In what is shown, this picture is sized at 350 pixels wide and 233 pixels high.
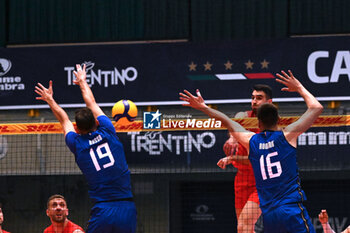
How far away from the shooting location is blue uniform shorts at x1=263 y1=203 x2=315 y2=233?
6305mm

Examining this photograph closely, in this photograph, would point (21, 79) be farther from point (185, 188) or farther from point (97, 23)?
point (185, 188)

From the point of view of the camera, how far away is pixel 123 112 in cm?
980

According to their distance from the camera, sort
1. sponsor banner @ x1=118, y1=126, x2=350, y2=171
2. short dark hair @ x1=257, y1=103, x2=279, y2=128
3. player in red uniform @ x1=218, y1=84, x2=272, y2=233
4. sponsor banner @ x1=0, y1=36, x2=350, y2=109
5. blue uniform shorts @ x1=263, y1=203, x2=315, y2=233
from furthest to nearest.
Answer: sponsor banner @ x1=0, y1=36, x2=350, y2=109, sponsor banner @ x1=118, y1=126, x2=350, y2=171, player in red uniform @ x1=218, y1=84, x2=272, y2=233, short dark hair @ x1=257, y1=103, x2=279, y2=128, blue uniform shorts @ x1=263, y1=203, x2=315, y2=233

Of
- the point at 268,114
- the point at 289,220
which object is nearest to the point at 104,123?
the point at 268,114

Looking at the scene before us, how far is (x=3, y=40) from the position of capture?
15938mm

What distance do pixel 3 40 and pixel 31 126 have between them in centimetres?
663

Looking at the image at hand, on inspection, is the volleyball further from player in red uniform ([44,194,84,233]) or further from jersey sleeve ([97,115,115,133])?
jersey sleeve ([97,115,115,133])

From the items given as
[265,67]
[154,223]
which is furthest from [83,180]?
[265,67]

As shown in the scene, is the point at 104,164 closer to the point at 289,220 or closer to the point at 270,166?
the point at 270,166

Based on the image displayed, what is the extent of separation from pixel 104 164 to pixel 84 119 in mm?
520

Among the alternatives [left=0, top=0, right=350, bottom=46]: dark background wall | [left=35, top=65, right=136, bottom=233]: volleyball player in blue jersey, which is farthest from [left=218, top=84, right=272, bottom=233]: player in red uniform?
[left=0, top=0, right=350, bottom=46]: dark background wall

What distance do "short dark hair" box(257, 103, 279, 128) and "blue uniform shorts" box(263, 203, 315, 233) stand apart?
827 mm

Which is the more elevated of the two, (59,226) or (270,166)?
(270,166)

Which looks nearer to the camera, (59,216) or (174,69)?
(59,216)
